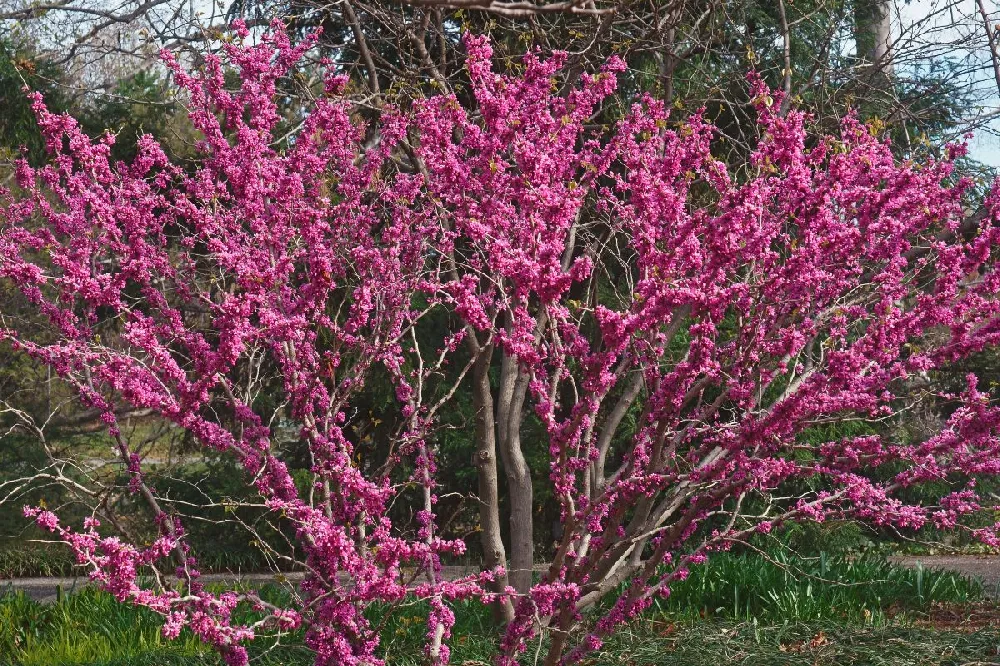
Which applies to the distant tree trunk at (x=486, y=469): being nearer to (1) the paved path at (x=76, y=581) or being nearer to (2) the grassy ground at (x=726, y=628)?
(2) the grassy ground at (x=726, y=628)

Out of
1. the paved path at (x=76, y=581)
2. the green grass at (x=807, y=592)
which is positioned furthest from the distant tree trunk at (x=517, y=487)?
the paved path at (x=76, y=581)

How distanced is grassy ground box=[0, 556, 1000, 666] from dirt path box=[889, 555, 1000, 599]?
75.0 inches

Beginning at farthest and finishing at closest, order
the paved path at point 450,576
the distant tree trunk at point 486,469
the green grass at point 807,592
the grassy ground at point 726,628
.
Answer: the paved path at point 450,576 < the green grass at point 807,592 < the distant tree trunk at point 486,469 < the grassy ground at point 726,628

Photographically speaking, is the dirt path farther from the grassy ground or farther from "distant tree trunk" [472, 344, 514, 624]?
"distant tree trunk" [472, 344, 514, 624]

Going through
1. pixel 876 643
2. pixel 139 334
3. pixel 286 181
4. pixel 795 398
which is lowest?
pixel 876 643

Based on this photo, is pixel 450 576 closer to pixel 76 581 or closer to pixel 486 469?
pixel 486 469

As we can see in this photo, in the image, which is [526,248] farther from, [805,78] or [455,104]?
[805,78]

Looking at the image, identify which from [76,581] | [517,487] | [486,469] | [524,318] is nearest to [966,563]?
[517,487]

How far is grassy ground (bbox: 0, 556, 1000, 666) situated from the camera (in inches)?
205

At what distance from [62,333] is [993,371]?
8.97 m

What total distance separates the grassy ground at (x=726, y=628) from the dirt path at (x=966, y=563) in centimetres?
190

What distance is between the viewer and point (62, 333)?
519 cm

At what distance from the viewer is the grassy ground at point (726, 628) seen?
5203 mm

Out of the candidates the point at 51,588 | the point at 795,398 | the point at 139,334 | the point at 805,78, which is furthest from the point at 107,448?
the point at 795,398
